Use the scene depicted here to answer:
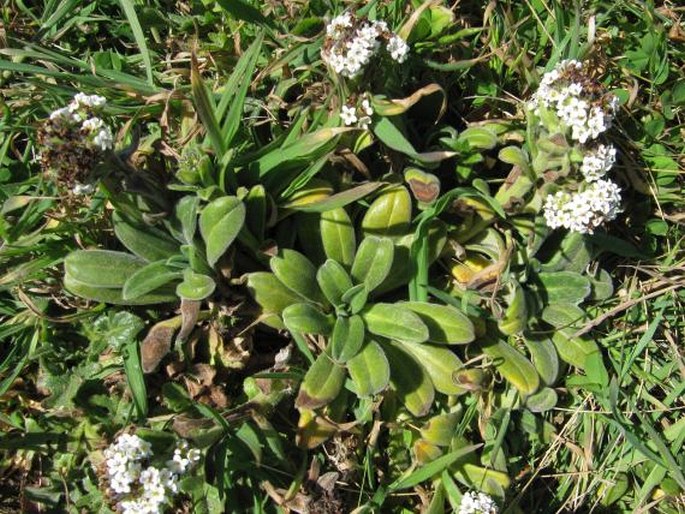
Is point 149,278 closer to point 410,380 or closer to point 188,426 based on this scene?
point 188,426

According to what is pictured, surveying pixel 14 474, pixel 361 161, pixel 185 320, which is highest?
pixel 361 161

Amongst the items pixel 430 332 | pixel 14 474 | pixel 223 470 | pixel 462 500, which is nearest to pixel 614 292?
pixel 430 332

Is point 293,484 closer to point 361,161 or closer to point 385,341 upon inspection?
point 385,341

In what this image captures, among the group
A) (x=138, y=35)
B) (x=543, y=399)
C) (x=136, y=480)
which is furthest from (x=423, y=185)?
(x=136, y=480)

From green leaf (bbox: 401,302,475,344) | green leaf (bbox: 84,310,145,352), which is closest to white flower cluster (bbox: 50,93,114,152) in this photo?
green leaf (bbox: 84,310,145,352)

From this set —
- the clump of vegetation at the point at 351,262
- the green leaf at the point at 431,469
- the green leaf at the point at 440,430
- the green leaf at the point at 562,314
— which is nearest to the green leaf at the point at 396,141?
the clump of vegetation at the point at 351,262
